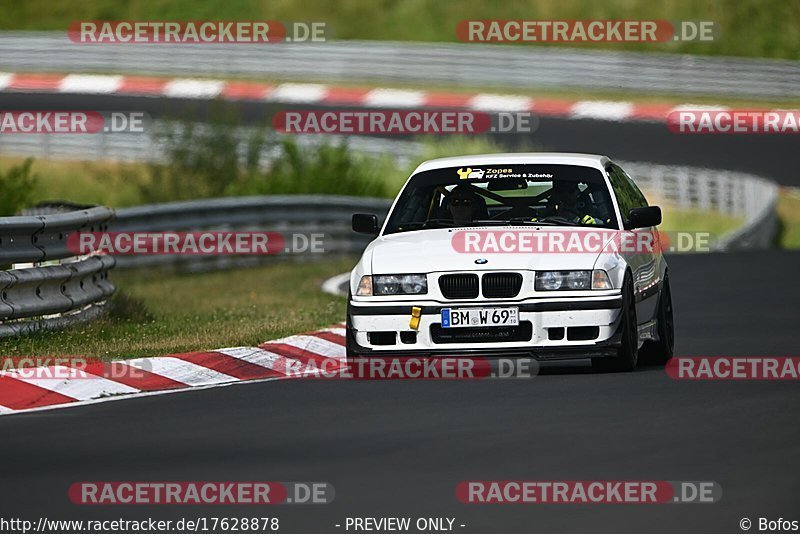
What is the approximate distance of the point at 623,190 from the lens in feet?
46.6

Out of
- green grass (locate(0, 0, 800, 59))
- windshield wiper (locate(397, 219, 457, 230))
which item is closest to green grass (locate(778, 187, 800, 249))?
green grass (locate(0, 0, 800, 59))

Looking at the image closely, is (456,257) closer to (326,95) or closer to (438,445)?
(438,445)

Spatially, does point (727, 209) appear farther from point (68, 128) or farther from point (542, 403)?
point (542, 403)

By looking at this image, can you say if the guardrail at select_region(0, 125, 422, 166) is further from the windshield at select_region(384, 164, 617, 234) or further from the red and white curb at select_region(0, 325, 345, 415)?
the windshield at select_region(384, 164, 617, 234)

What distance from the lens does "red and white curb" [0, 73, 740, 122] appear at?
43125 mm

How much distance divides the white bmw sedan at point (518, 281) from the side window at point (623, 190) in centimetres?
10

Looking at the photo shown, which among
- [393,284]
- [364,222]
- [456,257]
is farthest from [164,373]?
[456,257]

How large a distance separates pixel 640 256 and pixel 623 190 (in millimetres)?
967

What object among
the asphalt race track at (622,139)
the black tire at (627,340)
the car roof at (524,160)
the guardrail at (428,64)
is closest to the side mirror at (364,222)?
the car roof at (524,160)

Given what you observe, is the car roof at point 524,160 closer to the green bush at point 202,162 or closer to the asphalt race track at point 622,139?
the green bush at point 202,162

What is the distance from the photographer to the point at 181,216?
24344 millimetres

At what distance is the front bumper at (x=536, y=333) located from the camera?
12305mm

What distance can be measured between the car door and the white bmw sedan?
0.02m

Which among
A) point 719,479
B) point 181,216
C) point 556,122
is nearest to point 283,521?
point 719,479
